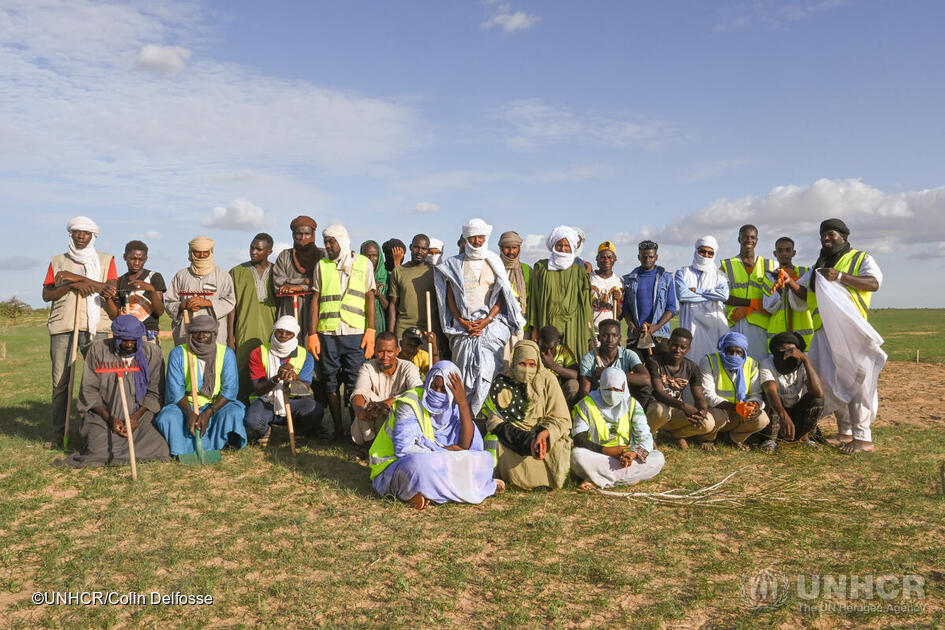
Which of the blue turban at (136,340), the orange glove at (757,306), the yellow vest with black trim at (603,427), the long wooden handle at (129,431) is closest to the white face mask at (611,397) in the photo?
the yellow vest with black trim at (603,427)

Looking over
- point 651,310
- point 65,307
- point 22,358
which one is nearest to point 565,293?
point 651,310

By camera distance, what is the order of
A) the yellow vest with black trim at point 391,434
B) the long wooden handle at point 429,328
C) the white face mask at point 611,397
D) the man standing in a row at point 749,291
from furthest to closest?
the man standing in a row at point 749,291 < the long wooden handle at point 429,328 < the white face mask at point 611,397 < the yellow vest with black trim at point 391,434

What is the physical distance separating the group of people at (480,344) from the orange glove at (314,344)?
0.05 feet

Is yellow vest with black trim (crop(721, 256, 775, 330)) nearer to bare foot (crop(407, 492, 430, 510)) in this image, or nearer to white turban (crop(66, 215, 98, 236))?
bare foot (crop(407, 492, 430, 510))

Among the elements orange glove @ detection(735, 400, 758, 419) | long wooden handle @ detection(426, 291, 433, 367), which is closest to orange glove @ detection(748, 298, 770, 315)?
orange glove @ detection(735, 400, 758, 419)

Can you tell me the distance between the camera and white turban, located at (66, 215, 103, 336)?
7.16 meters

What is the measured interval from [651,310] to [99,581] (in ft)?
20.2

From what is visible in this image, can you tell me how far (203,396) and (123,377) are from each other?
0.79 m

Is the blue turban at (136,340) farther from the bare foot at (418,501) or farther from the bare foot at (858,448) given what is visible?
the bare foot at (858,448)

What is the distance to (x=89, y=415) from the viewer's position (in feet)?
21.5

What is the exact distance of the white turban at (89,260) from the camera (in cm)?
716

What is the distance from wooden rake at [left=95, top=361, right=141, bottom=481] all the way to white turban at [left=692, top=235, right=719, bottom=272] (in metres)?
6.51

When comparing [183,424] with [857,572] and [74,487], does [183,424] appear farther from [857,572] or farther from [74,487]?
[857,572]

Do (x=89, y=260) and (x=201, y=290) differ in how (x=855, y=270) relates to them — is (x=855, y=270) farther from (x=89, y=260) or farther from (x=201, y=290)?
(x=89, y=260)
